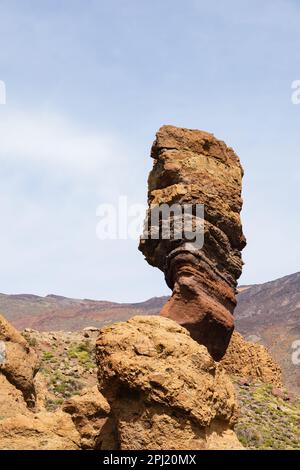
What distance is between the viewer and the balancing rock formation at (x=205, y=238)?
2112 cm

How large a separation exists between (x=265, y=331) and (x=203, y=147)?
3275 inches

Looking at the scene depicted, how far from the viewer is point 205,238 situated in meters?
21.5

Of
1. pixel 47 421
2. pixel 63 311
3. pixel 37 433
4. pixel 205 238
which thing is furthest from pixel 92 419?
pixel 63 311

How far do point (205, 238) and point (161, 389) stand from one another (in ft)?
37.9

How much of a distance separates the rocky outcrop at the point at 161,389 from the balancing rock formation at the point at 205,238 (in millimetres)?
9388

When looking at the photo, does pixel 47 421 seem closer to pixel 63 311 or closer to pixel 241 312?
pixel 63 311

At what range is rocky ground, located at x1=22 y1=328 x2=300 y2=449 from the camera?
22547 mm

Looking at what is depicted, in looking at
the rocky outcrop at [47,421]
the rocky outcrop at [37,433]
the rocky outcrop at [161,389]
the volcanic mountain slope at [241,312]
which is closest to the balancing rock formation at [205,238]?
the rocky outcrop at [47,421]

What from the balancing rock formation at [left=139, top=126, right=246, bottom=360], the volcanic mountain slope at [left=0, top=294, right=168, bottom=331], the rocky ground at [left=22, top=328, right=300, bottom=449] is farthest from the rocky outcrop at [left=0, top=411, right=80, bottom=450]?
the volcanic mountain slope at [left=0, top=294, right=168, bottom=331]

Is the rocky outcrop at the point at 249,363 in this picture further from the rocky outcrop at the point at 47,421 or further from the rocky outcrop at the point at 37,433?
the rocky outcrop at the point at 37,433

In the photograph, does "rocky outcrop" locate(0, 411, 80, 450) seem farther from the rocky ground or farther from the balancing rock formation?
the rocky ground

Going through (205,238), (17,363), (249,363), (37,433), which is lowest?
(37,433)

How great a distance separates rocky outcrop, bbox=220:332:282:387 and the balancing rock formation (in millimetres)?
8313
